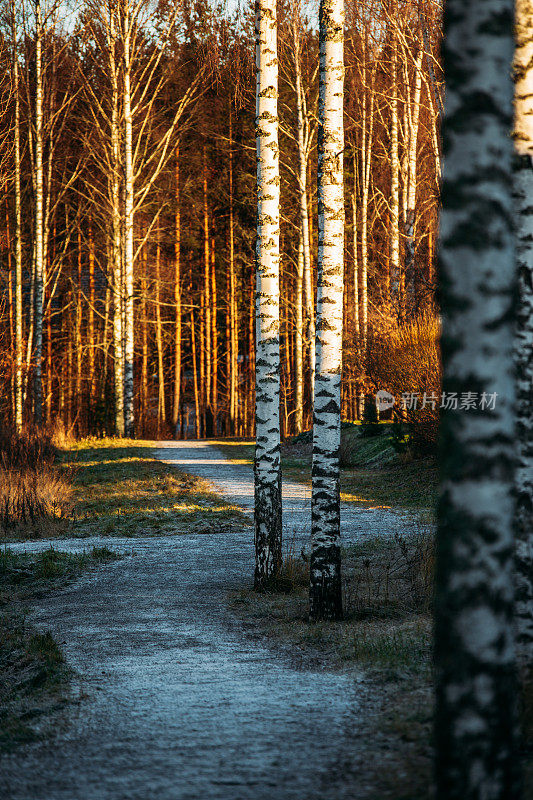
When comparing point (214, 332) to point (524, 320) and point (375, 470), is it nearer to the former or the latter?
point (375, 470)

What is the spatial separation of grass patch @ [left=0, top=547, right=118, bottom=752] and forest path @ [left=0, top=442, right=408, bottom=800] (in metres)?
0.11

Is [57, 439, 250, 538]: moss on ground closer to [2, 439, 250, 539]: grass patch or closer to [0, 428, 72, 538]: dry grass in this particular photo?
Answer: [2, 439, 250, 539]: grass patch

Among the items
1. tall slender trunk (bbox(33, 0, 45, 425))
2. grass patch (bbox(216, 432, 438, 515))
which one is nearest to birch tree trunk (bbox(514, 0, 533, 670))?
grass patch (bbox(216, 432, 438, 515))

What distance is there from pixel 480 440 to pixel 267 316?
514 centimetres

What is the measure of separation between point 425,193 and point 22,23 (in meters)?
15.0

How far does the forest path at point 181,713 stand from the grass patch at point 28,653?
0.11 m

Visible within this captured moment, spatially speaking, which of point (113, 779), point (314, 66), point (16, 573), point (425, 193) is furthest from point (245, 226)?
point (113, 779)

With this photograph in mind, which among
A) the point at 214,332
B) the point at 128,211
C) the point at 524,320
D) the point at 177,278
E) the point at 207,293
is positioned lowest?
the point at 524,320

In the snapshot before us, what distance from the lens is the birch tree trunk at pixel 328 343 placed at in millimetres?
6246

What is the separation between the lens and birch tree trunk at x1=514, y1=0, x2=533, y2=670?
13.8 ft

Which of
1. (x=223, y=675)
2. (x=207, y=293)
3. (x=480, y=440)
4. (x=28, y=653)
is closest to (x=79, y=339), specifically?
(x=207, y=293)

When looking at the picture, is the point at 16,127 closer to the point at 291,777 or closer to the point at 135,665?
the point at 135,665

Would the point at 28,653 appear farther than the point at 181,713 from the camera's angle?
Yes

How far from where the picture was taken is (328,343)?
20.7 ft
